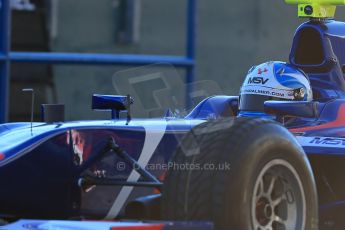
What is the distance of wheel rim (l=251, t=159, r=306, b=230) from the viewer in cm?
471

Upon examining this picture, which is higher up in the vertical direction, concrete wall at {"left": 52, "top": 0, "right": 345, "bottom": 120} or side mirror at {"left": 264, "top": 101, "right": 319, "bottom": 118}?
concrete wall at {"left": 52, "top": 0, "right": 345, "bottom": 120}

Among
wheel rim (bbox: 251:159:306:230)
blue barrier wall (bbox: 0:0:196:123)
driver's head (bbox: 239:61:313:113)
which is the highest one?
blue barrier wall (bbox: 0:0:196:123)

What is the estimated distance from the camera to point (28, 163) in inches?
202

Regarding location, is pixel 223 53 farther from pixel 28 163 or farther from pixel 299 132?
pixel 28 163

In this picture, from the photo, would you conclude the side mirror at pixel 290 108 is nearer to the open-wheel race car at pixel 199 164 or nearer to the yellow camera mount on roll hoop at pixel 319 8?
the open-wheel race car at pixel 199 164

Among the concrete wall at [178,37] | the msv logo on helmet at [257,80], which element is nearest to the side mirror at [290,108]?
the msv logo on helmet at [257,80]

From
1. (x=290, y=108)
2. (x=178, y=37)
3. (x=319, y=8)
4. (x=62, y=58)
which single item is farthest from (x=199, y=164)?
(x=178, y=37)

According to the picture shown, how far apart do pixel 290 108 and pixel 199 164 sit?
140cm

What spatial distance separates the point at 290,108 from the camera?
5.86 meters

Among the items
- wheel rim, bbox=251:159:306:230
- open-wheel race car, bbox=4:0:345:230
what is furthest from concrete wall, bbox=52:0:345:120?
wheel rim, bbox=251:159:306:230

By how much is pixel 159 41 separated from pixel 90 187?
28.7 ft

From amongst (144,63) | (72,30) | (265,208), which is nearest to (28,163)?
(265,208)

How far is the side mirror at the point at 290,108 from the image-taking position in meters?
5.86

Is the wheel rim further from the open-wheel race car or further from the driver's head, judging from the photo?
the driver's head
